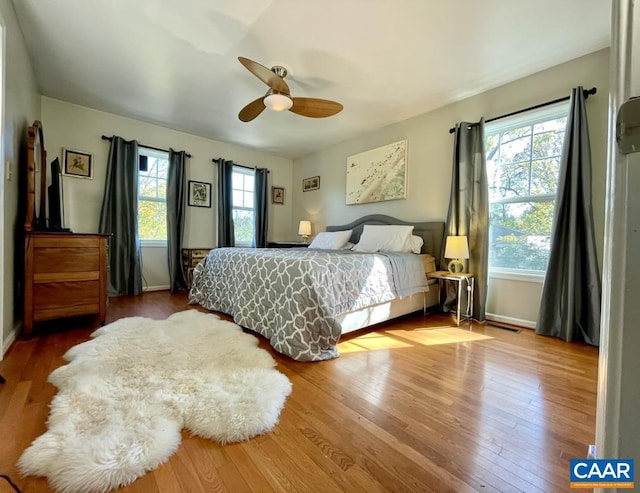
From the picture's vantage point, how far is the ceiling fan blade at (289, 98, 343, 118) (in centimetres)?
268

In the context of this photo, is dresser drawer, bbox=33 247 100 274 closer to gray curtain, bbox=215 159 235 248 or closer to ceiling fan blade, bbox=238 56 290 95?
ceiling fan blade, bbox=238 56 290 95

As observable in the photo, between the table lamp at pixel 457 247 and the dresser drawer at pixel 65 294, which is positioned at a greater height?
the table lamp at pixel 457 247

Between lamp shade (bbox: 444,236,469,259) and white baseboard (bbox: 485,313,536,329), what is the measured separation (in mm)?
808

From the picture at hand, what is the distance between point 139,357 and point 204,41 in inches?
103

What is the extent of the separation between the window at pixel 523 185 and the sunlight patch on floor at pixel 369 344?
1.58 meters

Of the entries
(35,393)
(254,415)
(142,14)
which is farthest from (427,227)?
(35,393)

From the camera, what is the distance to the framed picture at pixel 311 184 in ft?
17.2

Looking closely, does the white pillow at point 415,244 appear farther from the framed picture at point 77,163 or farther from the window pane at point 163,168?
the framed picture at point 77,163

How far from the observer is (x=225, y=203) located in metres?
4.71

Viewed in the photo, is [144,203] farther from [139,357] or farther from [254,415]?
[254,415]

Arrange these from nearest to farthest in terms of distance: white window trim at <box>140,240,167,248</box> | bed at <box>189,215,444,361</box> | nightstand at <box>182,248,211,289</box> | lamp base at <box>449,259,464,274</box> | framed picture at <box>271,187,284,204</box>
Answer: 1. bed at <box>189,215,444,361</box>
2. lamp base at <box>449,259,464,274</box>
3. white window trim at <box>140,240,167,248</box>
4. nightstand at <box>182,248,211,289</box>
5. framed picture at <box>271,187,284,204</box>

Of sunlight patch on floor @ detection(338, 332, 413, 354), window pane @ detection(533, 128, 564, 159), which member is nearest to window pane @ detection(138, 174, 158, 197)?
sunlight patch on floor @ detection(338, 332, 413, 354)

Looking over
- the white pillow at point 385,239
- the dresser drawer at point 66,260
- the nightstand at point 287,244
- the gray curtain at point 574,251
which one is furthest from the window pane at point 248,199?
the gray curtain at point 574,251

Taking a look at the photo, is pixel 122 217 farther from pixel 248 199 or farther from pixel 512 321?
pixel 512 321
